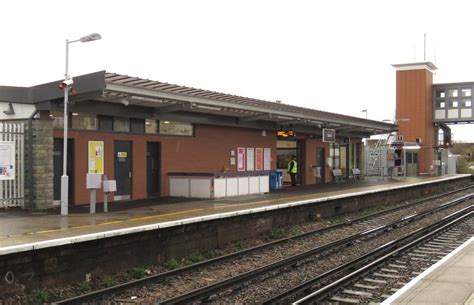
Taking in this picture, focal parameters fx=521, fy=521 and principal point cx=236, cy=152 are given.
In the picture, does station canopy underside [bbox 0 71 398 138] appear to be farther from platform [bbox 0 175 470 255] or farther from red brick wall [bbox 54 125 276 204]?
platform [bbox 0 175 470 255]

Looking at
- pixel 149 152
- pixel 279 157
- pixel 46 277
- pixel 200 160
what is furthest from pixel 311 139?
pixel 46 277

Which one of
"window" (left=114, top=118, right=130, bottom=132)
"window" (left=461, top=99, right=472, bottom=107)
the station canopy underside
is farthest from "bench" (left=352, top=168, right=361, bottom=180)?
"window" (left=114, top=118, right=130, bottom=132)

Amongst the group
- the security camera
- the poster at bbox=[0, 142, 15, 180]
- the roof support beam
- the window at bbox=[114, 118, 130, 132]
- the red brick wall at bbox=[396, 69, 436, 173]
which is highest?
the red brick wall at bbox=[396, 69, 436, 173]

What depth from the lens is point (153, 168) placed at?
1886cm

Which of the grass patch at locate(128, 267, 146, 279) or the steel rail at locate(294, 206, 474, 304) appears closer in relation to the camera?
the steel rail at locate(294, 206, 474, 304)

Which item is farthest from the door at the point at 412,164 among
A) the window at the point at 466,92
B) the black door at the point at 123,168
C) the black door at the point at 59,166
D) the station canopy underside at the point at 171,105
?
the black door at the point at 59,166

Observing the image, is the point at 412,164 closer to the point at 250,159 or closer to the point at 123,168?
the point at 250,159

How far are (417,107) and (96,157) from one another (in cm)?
3645

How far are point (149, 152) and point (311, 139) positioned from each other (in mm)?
12749

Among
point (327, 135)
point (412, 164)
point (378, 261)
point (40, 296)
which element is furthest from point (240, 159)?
point (412, 164)

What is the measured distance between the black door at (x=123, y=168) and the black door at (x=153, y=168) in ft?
3.21

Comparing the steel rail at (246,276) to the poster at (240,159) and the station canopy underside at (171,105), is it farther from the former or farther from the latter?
the poster at (240,159)

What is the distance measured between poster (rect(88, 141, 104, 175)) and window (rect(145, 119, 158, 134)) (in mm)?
2159

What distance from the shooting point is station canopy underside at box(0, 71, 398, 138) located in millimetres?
14011
